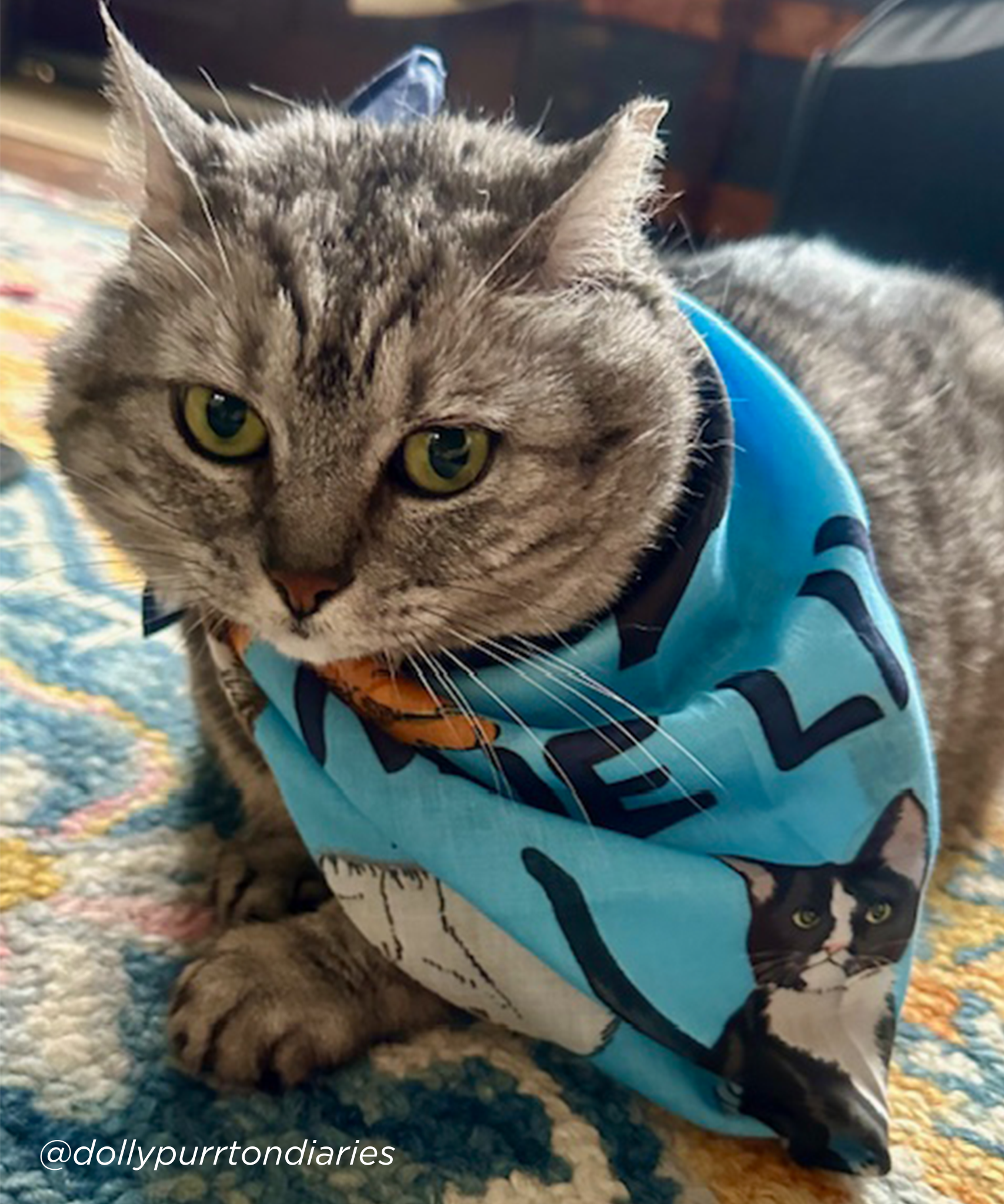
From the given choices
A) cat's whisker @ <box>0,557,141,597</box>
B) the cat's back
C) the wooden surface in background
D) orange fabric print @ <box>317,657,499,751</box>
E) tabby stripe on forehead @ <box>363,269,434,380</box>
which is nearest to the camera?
tabby stripe on forehead @ <box>363,269,434,380</box>

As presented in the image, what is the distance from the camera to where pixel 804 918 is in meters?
0.81

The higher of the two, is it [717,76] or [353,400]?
[717,76]

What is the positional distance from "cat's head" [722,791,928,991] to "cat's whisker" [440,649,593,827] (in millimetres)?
99

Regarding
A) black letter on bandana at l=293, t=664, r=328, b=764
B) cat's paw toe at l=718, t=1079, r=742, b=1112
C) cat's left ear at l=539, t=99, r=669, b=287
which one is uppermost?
cat's left ear at l=539, t=99, r=669, b=287

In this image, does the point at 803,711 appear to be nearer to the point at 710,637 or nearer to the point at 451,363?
the point at 710,637

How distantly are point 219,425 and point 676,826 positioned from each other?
378 millimetres

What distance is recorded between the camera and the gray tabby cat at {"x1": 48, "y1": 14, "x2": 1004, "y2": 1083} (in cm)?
75

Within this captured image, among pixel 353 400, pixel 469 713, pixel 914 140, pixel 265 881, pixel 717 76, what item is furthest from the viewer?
pixel 717 76

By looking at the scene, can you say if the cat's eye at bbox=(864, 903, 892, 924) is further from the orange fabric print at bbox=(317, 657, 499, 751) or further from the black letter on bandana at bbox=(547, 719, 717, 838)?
the orange fabric print at bbox=(317, 657, 499, 751)

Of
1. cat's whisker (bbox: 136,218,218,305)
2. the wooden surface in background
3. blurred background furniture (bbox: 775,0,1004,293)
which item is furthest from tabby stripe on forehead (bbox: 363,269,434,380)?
the wooden surface in background

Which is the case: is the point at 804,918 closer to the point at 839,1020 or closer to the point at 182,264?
the point at 839,1020

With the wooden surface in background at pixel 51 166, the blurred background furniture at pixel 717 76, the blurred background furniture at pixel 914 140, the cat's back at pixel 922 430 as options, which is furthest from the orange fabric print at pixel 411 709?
the wooden surface in background at pixel 51 166

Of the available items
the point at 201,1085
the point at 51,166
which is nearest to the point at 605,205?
the point at 201,1085

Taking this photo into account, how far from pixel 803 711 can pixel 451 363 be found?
0.31m
